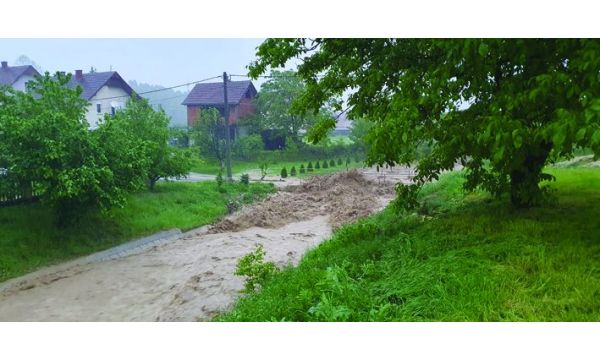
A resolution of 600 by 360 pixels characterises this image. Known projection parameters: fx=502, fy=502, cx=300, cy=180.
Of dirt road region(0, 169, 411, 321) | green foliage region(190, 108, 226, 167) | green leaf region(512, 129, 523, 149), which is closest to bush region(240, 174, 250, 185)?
green foliage region(190, 108, 226, 167)

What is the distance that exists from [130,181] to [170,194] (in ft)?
1.76

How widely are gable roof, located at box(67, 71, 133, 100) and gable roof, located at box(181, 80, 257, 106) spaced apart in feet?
2.44

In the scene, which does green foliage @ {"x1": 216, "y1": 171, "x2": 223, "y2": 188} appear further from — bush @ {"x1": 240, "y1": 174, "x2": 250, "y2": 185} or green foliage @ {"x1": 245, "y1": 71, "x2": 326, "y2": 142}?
green foliage @ {"x1": 245, "y1": 71, "x2": 326, "y2": 142}

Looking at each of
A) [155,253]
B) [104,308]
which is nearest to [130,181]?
A: [155,253]

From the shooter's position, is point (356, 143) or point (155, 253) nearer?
point (356, 143)

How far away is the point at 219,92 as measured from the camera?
17.9 feet

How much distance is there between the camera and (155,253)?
6035mm

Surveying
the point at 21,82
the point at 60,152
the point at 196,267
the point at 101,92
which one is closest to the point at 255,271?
the point at 196,267

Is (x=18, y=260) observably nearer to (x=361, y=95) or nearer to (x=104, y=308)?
(x=104, y=308)

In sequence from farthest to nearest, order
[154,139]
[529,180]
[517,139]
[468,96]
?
[154,139] < [529,180] < [468,96] < [517,139]

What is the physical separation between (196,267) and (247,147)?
4.85ft

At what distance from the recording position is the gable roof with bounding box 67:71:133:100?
5.25 meters

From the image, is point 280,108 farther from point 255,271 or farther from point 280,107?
point 255,271

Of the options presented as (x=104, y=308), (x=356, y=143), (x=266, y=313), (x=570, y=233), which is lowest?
(x=104, y=308)
